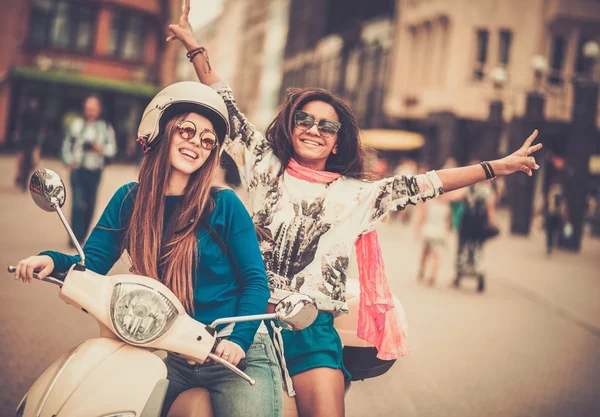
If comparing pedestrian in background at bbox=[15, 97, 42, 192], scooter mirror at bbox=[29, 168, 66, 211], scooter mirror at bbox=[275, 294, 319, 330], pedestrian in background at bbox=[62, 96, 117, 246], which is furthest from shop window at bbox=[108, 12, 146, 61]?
scooter mirror at bbox=[275, 294, 319, 330]

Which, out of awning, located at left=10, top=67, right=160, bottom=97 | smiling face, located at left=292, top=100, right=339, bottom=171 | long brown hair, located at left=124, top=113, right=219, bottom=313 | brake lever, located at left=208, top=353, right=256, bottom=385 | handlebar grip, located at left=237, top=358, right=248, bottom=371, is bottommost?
handlebar grip, located at left=237, top=358, right=248, bottom=371

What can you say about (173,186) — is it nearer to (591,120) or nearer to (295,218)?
(295,218)

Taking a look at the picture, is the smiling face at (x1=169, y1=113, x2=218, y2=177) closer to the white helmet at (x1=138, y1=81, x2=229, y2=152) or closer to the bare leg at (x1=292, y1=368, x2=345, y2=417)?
the white helmet at (x1=138, y1=81, x2=229, y2=152)

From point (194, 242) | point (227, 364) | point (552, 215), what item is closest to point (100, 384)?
point (227, 364)

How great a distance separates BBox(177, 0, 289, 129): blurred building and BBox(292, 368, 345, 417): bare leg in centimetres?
6368

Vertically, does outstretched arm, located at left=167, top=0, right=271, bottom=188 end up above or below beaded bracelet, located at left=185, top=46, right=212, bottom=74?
below

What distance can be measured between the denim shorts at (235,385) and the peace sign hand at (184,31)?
5.56ft

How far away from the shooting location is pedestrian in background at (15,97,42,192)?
15.8m

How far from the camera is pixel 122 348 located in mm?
2131

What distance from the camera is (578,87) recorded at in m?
18.5

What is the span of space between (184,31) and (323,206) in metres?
1.24

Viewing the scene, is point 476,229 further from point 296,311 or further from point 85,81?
point 85,81

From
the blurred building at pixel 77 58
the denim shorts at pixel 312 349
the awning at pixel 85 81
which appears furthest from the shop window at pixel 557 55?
the denim shorts at pixel 312 349

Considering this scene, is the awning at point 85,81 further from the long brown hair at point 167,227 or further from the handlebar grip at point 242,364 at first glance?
the handlebar grip at point 242,364
